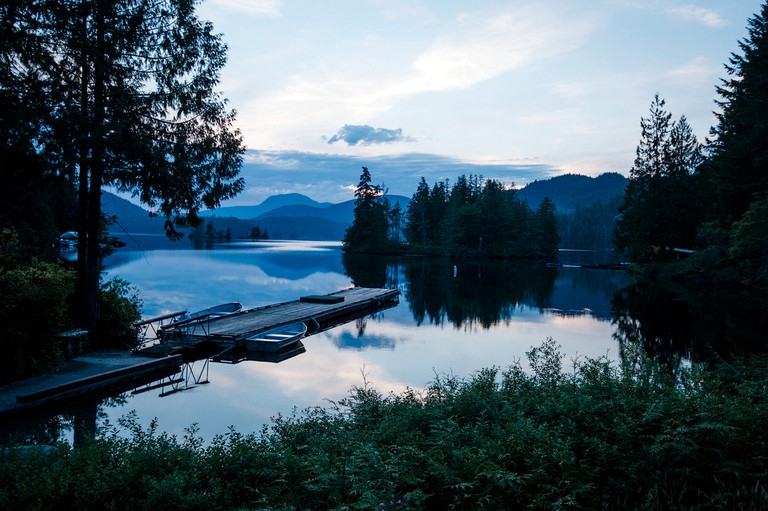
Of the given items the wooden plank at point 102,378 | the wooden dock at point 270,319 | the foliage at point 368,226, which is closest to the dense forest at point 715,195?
the wooden dock at point 270,319

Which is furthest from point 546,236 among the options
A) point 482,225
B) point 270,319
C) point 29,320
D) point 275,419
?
point 29,320

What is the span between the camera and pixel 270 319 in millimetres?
22219

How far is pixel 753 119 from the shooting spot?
34.5m

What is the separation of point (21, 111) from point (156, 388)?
783 centimetres

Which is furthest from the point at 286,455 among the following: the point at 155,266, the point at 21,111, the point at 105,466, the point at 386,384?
the point at 155,266

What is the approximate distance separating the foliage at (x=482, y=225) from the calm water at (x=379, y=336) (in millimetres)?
43671

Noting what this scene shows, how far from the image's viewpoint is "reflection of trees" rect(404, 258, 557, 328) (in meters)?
27.8

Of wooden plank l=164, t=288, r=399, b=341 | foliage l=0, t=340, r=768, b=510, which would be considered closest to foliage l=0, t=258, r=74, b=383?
wooden plank l=164, t=288, r=399, b=341

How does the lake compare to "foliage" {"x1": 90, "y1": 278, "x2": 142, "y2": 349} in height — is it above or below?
below

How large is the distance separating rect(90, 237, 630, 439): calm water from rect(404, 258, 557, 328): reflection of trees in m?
0.09

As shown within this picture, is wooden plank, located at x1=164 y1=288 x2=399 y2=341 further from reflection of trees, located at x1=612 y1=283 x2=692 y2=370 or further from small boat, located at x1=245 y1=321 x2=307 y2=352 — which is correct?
reflection of trees, located at x1=612 y1=283 x2=692 y2=370

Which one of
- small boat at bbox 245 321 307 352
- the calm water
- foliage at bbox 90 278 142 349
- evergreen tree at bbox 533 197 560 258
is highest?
evergreen tree at bbox 533 197 560 258

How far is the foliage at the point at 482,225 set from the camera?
308ft

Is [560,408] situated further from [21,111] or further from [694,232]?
[694,232]
